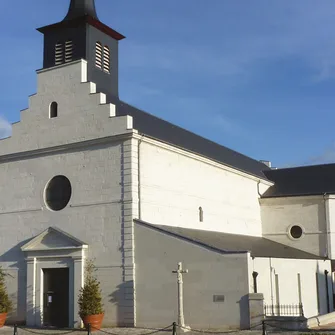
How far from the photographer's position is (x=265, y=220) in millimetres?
35844

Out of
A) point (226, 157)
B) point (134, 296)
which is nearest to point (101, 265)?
point (134, 296)

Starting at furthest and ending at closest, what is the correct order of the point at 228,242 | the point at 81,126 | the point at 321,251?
the point at 321,251, the point at 228,242, the point at 81,126

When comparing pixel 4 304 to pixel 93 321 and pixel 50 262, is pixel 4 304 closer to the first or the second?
pixel 50 262

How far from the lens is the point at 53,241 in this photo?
2481 cm

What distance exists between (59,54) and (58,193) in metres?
6.64

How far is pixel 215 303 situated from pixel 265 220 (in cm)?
1519

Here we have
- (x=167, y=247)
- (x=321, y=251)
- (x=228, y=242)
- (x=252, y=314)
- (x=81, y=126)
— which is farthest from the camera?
(x=321, y=251)

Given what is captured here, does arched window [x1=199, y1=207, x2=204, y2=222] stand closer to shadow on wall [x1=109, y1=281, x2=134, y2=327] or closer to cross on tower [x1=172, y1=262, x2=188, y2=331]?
shadow on wall [x1=109, y1=281, x2=134, y2=327]

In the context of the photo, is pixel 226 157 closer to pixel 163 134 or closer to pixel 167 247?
pixel 163 134

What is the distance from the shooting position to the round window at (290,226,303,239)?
116 ft

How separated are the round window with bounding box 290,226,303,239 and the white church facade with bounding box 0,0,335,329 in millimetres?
4564

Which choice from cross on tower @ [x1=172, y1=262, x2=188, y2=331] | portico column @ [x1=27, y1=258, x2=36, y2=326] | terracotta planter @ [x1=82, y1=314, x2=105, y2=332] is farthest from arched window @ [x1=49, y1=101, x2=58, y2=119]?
cross on tower @ [x1=172, y1=262, x2=188, y2=331]

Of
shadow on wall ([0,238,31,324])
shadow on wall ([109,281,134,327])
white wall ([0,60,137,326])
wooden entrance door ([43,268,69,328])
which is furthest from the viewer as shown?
shadow on wall ([0,238,31,324])

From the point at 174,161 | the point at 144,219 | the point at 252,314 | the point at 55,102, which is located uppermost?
the point at 55,102
